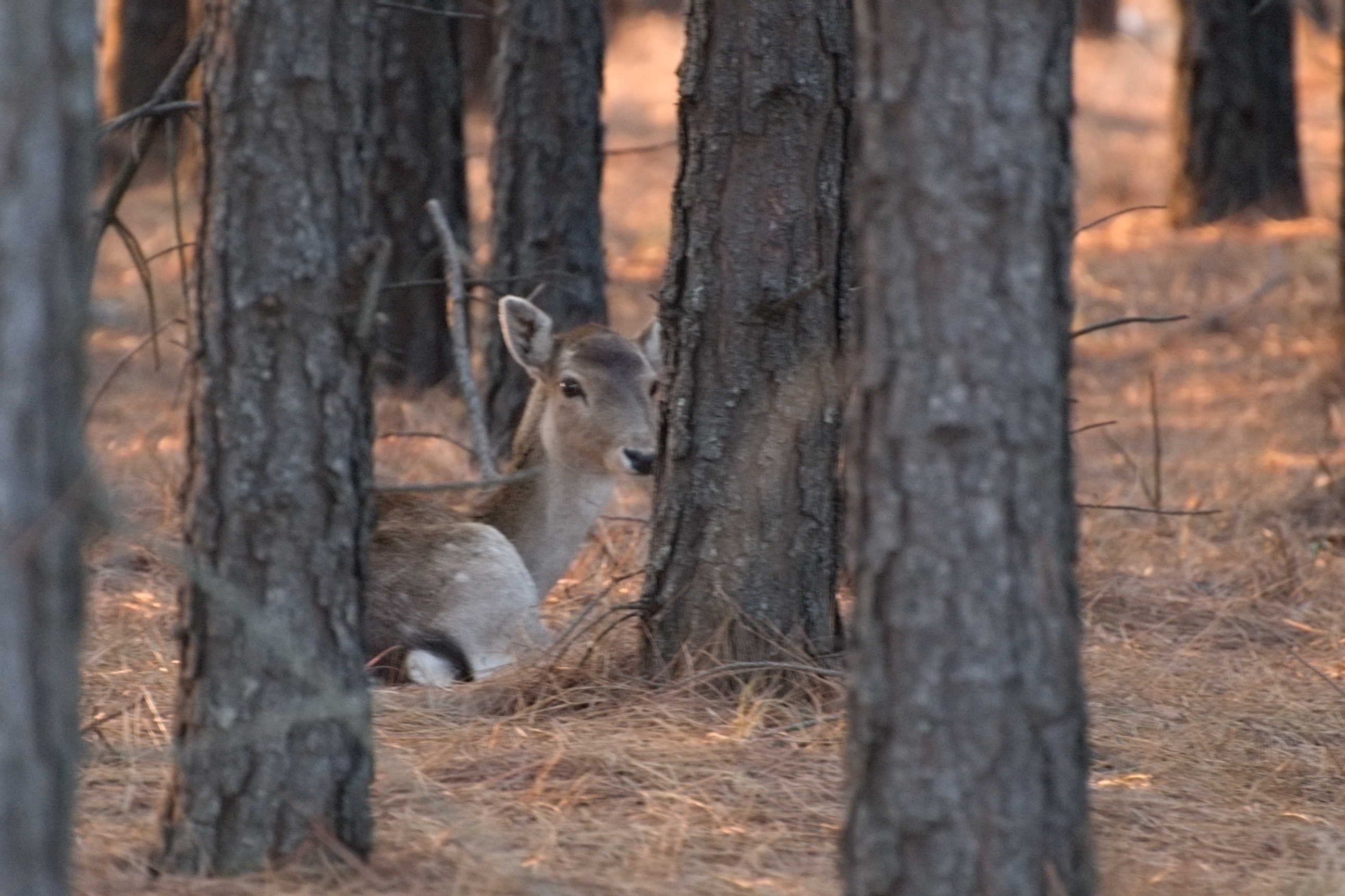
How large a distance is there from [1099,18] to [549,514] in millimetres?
21222

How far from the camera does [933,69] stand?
11.0ft

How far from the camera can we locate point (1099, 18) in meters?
26.2

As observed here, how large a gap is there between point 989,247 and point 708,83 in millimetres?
2495

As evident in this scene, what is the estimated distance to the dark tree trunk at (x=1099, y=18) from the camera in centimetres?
2602

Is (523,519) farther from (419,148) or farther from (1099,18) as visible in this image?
(1099,18)

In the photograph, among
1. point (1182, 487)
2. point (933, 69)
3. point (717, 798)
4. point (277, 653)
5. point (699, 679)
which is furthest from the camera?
point (1182, 487)

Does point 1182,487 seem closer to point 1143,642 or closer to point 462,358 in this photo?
point 1143,642

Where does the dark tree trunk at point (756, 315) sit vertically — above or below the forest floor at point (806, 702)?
above

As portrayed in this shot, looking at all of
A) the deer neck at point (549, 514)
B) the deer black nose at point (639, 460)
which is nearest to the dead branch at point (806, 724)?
the deer black nose at point (639, 460)

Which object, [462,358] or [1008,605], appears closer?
[1008,605]

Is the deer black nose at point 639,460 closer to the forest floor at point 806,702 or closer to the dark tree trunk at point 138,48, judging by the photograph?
the forest floor at point 806,702

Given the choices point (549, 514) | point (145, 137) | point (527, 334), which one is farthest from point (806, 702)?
point (145, 137)

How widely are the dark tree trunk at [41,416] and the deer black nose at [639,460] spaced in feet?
12.6

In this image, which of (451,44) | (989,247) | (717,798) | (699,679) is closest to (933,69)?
(989,247)
